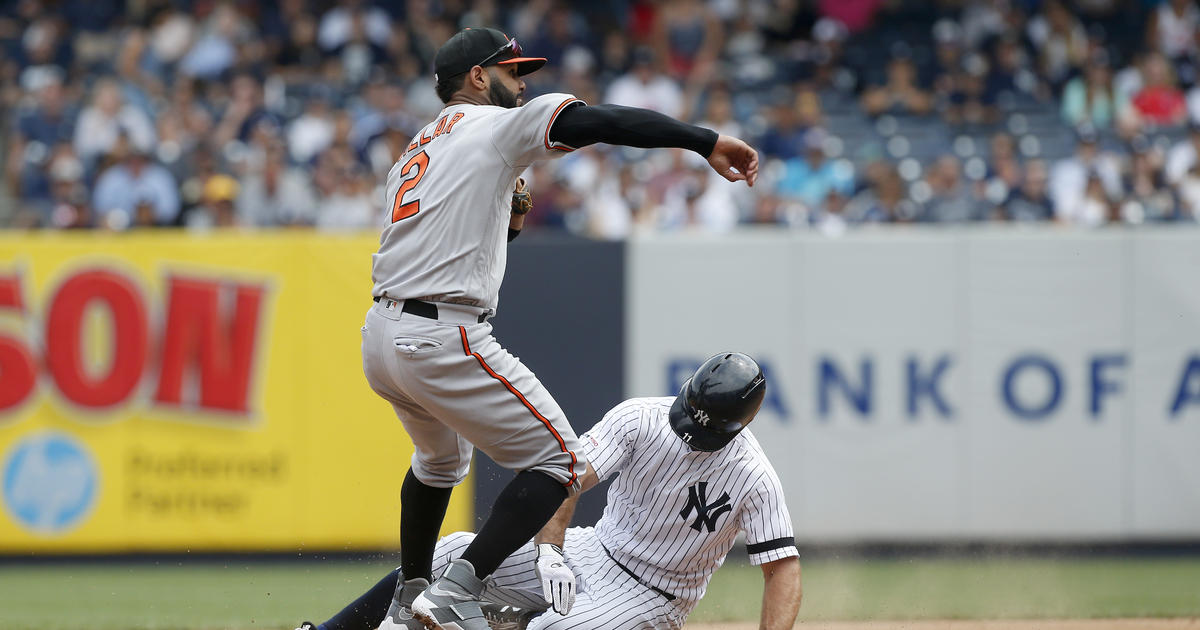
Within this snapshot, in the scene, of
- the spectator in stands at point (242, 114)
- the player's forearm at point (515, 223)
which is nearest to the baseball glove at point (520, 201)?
the player's forearm at point (515, 223)

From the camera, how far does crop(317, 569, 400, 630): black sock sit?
4488mm

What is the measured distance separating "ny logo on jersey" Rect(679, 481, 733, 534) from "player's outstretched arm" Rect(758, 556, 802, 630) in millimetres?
235

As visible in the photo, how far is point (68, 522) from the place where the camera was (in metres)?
8.30

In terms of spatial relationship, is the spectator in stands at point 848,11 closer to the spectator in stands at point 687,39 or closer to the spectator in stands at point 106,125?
the spectator in stands at point 687,39

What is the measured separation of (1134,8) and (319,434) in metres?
9.70

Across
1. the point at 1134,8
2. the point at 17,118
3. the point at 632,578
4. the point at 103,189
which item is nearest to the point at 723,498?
the point at 632,578

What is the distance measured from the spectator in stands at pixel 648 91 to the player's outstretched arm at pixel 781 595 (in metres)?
7.98

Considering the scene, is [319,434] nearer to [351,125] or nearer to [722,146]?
[351,125]

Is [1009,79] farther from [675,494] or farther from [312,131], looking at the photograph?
[675,494]

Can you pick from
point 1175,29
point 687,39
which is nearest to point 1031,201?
point 687,39

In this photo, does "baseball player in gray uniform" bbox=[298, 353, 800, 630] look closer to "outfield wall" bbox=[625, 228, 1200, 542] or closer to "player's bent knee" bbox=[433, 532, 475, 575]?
"player's bent knee" bbox=[433, 532, 475, 575]

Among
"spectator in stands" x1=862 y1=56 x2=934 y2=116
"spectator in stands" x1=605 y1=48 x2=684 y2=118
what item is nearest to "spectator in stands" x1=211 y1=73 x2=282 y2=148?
"spectator in stands" x1=605 y1=48 x2=684 y2=118

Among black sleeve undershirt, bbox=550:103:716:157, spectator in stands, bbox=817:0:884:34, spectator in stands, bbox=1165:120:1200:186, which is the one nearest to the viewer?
black sleeve undershirt, bbox=550:103:716:157

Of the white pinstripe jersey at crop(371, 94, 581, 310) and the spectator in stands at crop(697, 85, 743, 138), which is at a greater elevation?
the spectator in stands at crop(697, 85, 743, 138)
